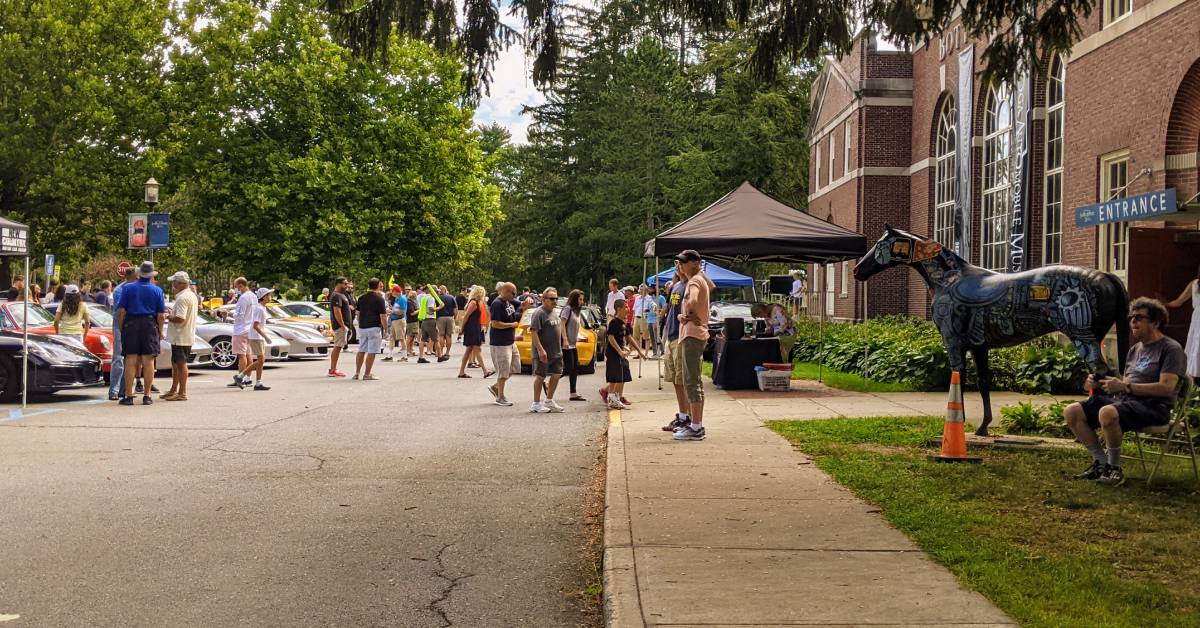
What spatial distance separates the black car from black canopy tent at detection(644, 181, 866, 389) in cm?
809

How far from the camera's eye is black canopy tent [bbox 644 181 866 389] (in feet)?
54.1

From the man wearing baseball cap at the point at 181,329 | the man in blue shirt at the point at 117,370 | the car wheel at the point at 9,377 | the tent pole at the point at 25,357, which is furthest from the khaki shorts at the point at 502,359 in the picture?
the car wheel at the point at 9,377

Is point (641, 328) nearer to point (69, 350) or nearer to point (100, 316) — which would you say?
point (100, 316)

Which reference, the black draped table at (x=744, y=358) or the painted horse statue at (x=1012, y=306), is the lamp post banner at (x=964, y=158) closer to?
the black draped table at (x=744, y=358)

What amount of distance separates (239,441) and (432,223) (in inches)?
1194

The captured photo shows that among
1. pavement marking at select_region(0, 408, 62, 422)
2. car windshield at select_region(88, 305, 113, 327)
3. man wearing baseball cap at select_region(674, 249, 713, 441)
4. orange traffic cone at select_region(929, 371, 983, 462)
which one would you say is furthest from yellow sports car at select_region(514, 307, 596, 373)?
orange traffic cone at select_region(929, 371, 983, 462)

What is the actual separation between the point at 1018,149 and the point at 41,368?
19753 mm

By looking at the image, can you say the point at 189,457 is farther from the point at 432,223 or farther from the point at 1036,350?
the point at 432,223

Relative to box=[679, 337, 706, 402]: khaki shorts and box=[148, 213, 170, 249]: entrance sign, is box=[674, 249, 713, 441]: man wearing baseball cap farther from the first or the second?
box=[148, 213, 170, 249]: entrance sign

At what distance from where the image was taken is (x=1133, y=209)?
1309 cm

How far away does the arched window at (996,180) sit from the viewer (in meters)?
27.0

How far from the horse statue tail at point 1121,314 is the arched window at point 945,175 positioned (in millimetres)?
20495

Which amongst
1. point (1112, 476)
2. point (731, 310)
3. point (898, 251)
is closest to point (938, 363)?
point (898, 251)

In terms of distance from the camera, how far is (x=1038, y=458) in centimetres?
997
